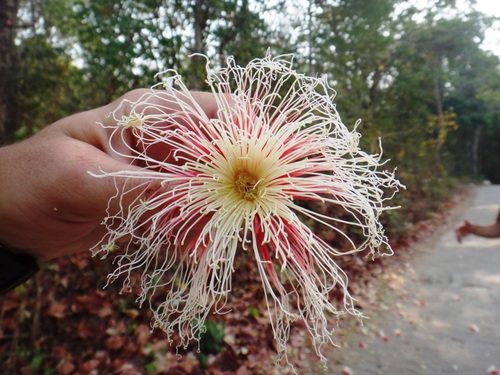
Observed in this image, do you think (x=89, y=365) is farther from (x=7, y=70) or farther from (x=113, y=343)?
(x=7, y=70)

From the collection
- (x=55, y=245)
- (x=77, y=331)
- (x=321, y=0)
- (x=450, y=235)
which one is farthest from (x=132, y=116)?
(x=450, y=235)

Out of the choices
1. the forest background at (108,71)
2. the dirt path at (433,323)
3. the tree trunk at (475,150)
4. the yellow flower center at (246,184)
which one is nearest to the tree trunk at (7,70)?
the forest background at (108,71)

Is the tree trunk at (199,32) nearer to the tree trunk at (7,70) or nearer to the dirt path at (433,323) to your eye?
the tree trunk at (7,70)

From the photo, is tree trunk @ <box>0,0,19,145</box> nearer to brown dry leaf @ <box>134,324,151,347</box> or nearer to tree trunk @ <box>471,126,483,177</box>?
brown dry leaf @ <box>134,324,151,347</box>

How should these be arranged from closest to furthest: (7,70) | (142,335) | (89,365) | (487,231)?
(7,70) < (89,365) < (142,335) < (487,231)

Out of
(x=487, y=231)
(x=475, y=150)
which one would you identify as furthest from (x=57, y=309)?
(x=475, y=150)

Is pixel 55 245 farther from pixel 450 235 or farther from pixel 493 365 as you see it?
pixel 450 235
